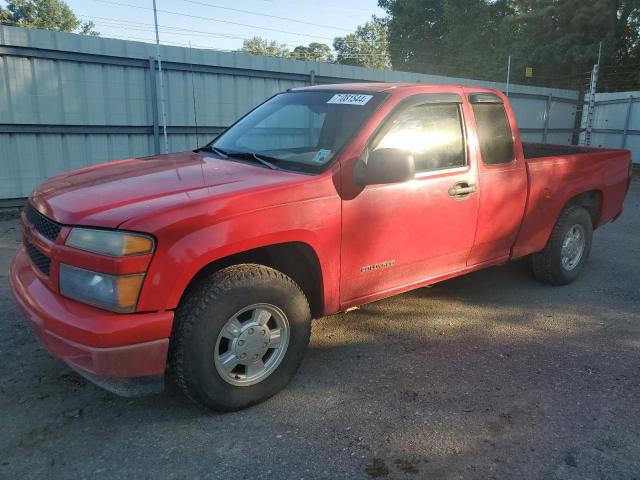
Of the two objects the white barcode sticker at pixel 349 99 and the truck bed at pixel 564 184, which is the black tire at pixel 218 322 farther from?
the truck bed at pixel 564 184

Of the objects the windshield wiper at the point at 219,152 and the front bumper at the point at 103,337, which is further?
the windshield wiper at the point at 219,152

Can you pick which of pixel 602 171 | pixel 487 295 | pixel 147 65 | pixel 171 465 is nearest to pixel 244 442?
pixel 171 465

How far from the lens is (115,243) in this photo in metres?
2.41

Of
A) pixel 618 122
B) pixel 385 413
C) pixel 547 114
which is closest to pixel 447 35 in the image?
pixel 547 114

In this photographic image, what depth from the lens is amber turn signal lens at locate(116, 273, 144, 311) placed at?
7.90 ft

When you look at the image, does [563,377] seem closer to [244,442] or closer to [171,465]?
[244,442]

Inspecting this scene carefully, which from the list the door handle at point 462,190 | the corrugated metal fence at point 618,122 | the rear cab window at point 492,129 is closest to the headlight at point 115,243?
the door handle at point 462,190

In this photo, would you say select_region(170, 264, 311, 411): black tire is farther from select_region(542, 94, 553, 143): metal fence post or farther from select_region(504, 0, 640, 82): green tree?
select_region(504, 0, 640, 82): green tree

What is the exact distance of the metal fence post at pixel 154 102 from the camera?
29.8 feet

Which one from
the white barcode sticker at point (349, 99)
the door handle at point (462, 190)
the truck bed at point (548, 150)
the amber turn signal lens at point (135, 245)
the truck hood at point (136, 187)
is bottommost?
the amber turn signal lens at point (135, 245)

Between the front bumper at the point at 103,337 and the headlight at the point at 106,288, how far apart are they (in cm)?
4

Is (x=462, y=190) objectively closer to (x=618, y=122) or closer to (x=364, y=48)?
(x=618, y=122)

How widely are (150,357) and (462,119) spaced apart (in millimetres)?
2806

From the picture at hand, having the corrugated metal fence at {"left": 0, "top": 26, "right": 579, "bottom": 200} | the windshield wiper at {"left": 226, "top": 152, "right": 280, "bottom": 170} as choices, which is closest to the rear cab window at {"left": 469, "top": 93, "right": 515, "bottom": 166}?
the windshield wiper at {"left": 226, "top": 152, "right": 280, "bottom": 170}
